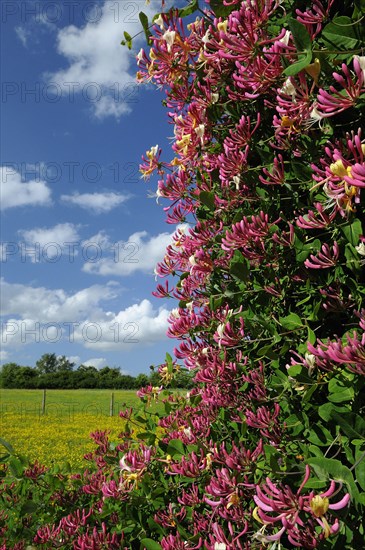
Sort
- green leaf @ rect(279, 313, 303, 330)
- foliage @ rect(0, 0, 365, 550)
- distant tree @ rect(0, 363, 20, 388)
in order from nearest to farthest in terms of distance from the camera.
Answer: foliage @ rect(0, 0, 365, 550) → green leaf @ rect(279, 313, 303, 330) → distant tree @ rect(0, 363, 20, 388)

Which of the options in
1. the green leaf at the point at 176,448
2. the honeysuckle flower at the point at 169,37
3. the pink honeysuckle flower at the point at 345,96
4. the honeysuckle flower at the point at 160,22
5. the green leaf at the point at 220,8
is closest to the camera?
the pink honeysuckle flower at the point at 345,96

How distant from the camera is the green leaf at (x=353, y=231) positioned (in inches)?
66.2

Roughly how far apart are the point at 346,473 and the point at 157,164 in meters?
1.76

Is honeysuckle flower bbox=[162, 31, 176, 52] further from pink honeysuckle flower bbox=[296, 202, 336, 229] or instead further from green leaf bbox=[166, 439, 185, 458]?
green leaf bbox=[166, 439, 185, 458]

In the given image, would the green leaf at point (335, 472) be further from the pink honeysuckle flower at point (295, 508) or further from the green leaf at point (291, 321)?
the green leaf at point (291, 321)

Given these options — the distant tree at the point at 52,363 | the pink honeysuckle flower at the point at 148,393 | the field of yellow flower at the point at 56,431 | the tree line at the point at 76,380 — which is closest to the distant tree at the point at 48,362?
the distant tree at the point at 52,363

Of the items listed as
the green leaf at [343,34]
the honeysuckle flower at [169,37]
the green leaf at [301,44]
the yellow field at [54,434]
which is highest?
the honeysuckle flower at [169,37]

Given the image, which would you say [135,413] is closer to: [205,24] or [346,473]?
[346,473]

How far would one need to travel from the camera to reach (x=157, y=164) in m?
2.65

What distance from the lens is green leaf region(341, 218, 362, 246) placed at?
1682mm

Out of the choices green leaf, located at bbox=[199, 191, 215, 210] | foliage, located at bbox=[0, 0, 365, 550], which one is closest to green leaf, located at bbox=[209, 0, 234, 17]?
foliage, located at bbox=[0, 0, 365, 550]

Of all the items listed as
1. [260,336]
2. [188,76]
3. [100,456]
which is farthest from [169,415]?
[188,76]

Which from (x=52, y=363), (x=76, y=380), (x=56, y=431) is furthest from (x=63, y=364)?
(x=56, y=431)

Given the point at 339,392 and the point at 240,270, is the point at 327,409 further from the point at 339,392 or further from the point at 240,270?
the point at 240,270
